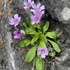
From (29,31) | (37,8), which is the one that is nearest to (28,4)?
(37,8)

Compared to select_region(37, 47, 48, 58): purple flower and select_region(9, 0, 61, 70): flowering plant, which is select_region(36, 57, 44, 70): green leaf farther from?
select_region(37, 47, 48, 58): purple flower

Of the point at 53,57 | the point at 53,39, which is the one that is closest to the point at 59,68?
the point at 53,57

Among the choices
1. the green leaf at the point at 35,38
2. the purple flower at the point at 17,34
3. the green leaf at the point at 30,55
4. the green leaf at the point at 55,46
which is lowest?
the green leaf at the point at 30,55

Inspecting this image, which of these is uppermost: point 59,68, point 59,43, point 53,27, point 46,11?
point 46,11

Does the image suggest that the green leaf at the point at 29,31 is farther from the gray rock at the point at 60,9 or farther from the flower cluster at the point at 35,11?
the gray rock at the point at 60,9

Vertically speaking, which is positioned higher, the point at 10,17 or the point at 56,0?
the point at 56,0

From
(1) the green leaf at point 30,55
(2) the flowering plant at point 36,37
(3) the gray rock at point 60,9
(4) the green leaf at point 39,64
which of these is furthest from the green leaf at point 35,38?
(3) the gray rock at point 60,9

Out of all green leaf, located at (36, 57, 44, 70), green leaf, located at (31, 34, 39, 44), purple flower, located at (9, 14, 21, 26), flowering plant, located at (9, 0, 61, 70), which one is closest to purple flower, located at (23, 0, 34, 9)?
flowering plant, located at (9, 0, 61, 70)

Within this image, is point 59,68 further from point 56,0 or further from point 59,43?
point 56,0
